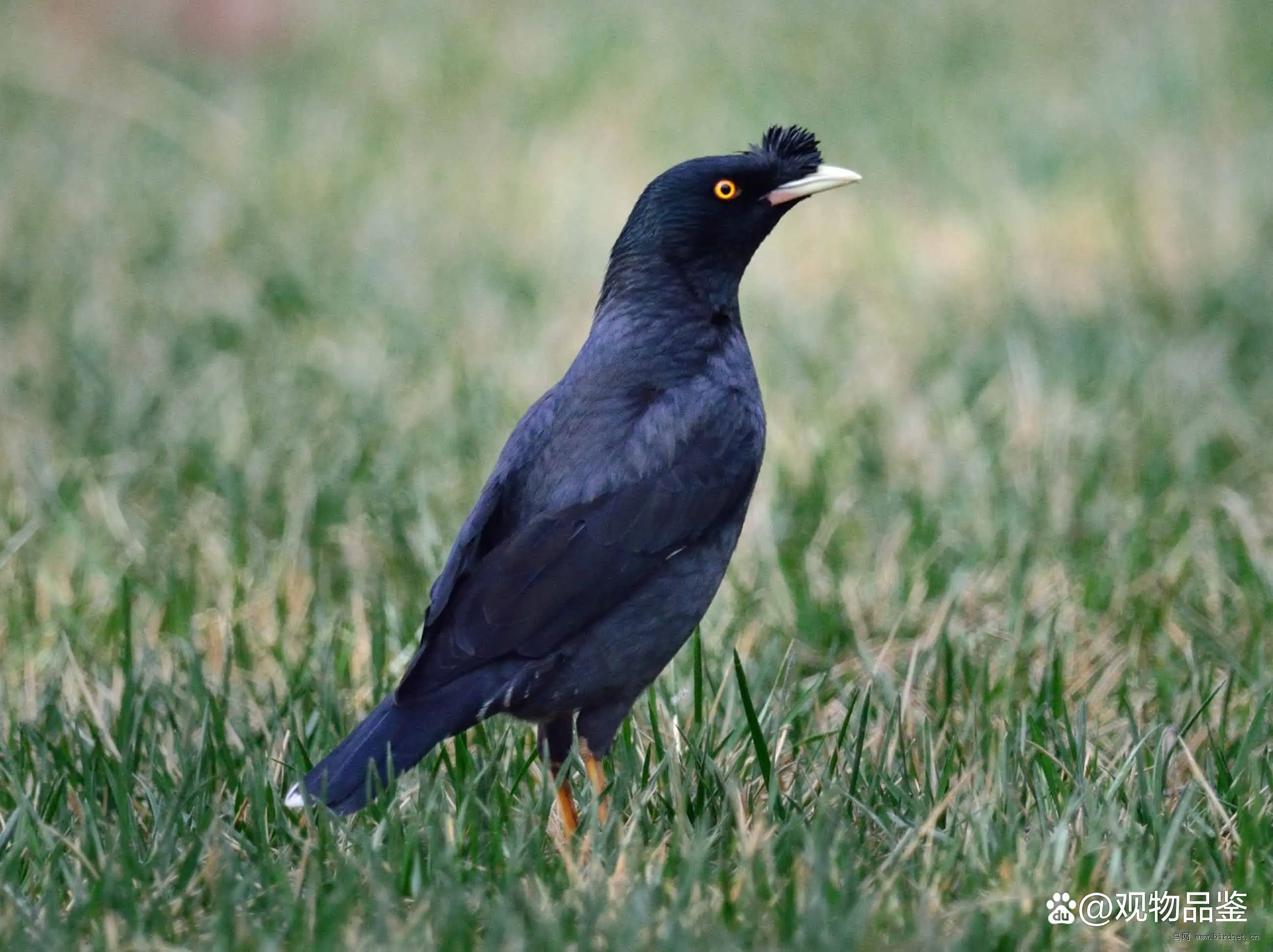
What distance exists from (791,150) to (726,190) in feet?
0.55

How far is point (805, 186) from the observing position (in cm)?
330

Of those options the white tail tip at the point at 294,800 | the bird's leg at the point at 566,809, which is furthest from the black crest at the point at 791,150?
the white tail tip at the point at 294,800

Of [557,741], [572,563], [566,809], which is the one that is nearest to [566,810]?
[566,809]

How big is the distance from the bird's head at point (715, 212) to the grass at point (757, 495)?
759 millimetres

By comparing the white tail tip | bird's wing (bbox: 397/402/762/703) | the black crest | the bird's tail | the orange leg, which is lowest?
the orange leg

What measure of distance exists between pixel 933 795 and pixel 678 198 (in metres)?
1.19

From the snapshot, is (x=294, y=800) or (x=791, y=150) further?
(x=791, y=150)

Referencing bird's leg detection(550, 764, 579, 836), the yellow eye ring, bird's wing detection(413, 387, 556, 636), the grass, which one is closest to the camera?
the grass

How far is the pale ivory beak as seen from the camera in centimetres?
329

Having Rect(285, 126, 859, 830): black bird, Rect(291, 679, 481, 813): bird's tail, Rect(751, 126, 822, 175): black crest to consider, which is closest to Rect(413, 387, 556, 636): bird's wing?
Rect(285, 126, 859, 830): black bird

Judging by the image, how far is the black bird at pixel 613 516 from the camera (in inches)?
115

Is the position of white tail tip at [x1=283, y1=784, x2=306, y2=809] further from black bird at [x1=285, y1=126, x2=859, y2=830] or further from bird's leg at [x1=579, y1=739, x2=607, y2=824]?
bird's leg at [x1=579, y1=739, x2=607, y2=824]

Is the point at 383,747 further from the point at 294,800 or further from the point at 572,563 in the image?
the point at 572,563

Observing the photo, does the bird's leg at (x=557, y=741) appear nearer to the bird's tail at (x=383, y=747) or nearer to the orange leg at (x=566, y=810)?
the orange leg at (x=566, y=810)
